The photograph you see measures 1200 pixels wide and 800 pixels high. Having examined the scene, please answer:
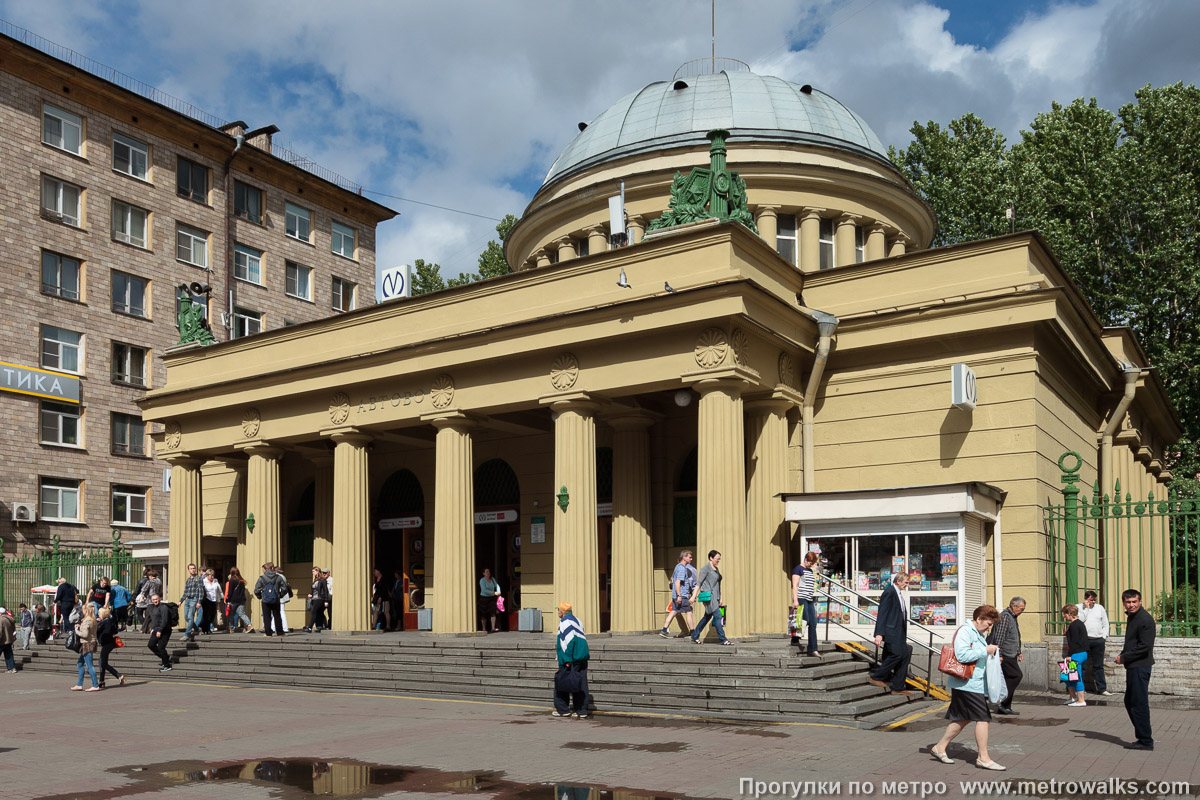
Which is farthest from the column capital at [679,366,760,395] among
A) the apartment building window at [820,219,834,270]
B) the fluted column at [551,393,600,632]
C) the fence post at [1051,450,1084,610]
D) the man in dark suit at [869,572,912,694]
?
the apartment building window at [820,219,834,270]

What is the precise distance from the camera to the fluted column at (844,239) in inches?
1053

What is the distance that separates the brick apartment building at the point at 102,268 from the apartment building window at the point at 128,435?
5 centimetres

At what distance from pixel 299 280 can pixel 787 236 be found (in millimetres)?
28610

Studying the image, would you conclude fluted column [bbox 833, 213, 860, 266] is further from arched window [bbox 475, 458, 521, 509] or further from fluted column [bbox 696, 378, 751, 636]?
fluted column [bbox 696, 378, 751, 636]

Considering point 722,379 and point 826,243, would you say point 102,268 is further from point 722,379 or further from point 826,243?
point 722,379

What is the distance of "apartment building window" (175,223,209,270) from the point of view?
145 feet

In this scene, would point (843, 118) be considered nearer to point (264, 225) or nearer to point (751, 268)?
point (751, 268)

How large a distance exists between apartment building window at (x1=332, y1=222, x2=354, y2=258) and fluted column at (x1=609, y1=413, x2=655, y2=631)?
1315 inches

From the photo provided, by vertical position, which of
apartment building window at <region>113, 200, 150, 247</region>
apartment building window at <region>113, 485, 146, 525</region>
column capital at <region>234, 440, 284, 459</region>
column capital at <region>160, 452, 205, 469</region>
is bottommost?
apartment building window at <region>113, 485, 146, 525</region>

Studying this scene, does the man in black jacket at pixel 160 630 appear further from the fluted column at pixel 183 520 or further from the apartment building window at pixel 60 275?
the apartment building window at pixel 60 275

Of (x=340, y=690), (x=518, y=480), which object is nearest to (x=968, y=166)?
(x=518, y=480)

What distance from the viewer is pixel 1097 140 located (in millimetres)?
37125

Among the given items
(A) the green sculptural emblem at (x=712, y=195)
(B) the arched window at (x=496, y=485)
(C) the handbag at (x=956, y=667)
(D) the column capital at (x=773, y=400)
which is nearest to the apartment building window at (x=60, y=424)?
(B) the arched window at (x=496, y=485)

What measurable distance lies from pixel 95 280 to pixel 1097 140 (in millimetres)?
34837
